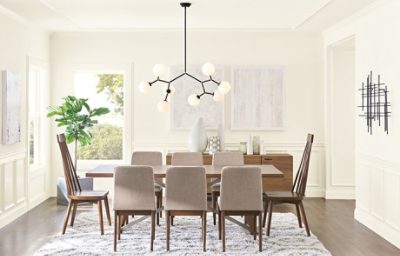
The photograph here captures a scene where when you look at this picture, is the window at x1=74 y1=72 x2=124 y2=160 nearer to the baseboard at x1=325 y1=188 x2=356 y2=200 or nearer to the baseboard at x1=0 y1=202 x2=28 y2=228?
the baseboard at x1=0 y1=202 x2=28 y2=228

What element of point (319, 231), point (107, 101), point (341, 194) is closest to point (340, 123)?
point (341, 194)

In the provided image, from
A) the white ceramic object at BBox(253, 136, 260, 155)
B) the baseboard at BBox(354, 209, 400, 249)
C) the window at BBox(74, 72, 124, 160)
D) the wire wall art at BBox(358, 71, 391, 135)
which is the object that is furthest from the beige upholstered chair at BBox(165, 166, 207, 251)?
the window at BBox(74, 72, 124, 160)

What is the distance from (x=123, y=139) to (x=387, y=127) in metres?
4.16

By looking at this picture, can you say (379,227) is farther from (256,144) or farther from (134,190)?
(134,190)

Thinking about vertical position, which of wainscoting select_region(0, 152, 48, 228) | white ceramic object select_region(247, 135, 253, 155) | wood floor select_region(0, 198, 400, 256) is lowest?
wood floor select_region(0, 198, 400, 256)

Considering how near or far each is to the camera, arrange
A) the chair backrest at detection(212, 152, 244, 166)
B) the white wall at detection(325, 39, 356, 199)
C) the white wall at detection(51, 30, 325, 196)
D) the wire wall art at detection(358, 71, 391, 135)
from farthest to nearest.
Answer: the white wall at detection(51, 30, 325, 196)
the white wall at detection(325, 39, 356, 199)
the chair backrest at detection(212, 152, 244, 166)
the wire wall art at detection(358, 71, 391, 135)

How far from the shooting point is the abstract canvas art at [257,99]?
8.25 metres

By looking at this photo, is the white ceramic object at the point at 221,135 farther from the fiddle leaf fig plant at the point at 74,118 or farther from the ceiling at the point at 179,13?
the fiddle leaf fig plant at the point at 74,118

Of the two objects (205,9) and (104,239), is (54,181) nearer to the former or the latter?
(104,239)

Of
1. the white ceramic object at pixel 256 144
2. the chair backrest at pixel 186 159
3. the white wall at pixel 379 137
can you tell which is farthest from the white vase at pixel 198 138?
the white wall at pixel 379 137

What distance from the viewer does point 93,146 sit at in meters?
Result: 8.50

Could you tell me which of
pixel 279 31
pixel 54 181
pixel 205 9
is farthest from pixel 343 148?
pixel 54 181

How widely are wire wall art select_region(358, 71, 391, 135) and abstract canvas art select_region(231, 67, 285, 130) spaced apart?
1918 mm

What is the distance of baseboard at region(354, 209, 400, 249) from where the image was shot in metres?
5.36
